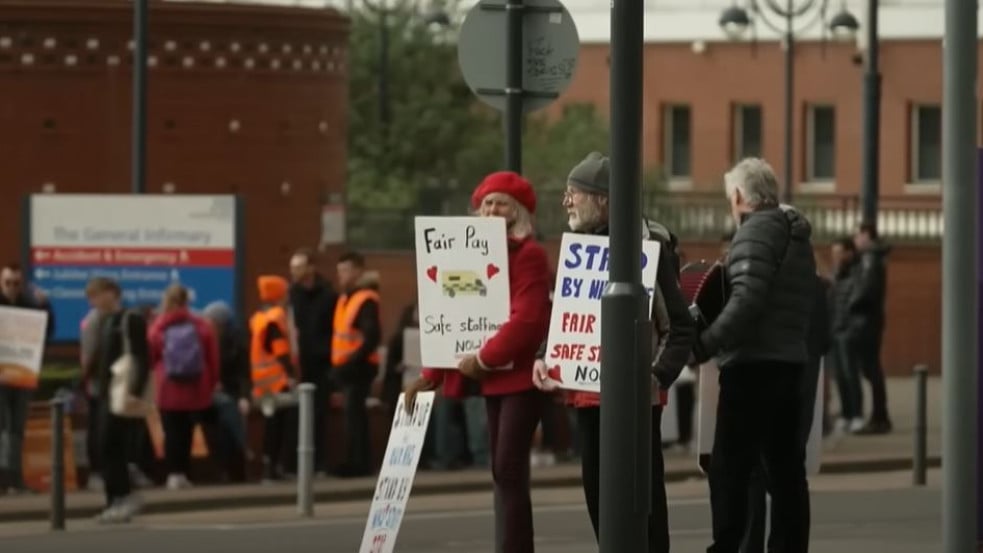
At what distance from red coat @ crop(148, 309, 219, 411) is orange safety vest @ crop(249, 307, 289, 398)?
0.76 m

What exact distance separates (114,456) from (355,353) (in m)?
3.87

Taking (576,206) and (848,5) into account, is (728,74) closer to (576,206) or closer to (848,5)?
(848,5)

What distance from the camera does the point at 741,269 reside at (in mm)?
12250

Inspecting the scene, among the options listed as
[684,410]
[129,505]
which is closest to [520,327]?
[129,505]

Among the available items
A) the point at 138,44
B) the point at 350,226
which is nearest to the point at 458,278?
the point at 138,44

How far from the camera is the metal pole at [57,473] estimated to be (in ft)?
60.1

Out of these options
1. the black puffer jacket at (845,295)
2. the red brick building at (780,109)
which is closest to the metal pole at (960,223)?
the black puffer jacket at (845,295)

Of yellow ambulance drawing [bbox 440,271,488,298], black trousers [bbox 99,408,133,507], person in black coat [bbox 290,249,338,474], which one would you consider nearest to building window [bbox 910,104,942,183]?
person in black coat [bbox 290,249,338,474]

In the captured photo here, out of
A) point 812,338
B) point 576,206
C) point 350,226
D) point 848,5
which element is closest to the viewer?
point 576,206

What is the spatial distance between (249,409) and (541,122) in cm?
2979

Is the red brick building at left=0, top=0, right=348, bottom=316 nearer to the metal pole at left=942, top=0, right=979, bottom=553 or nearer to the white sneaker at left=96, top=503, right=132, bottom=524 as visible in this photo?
the white sneaker at left=96, top=503, right=132, bottom=524

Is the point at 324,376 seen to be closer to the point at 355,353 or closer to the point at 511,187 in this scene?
the point at 355,353

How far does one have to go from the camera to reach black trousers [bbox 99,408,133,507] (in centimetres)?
1855

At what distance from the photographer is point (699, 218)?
40.8 m
